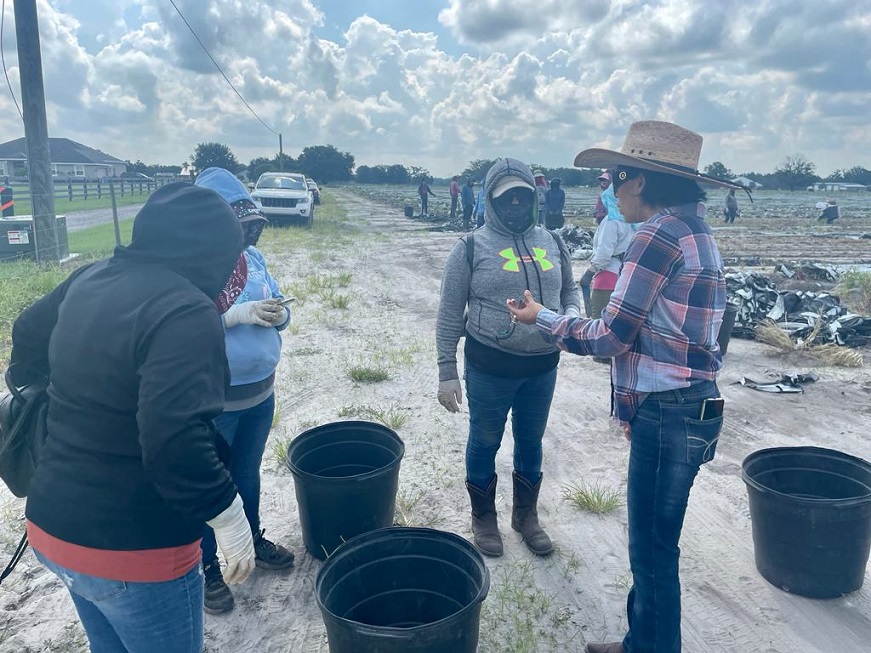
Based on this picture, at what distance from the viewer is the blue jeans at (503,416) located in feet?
11.5

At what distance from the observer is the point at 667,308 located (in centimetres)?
240

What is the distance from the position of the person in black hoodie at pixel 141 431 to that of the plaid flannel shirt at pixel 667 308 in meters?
1.45

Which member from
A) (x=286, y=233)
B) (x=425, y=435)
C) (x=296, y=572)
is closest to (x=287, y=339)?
(x=425, y=435)

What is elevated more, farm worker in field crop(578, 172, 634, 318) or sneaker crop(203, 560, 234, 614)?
farm worker in field crop(578, 172, 634, 318)

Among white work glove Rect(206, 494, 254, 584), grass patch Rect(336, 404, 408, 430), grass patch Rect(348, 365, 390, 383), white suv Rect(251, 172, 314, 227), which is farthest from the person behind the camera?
white suv Rect(251, 172, 314, 227)

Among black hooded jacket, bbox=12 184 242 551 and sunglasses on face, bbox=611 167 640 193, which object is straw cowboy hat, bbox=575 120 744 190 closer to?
sunglasses on face, bbox=611 167 640 193

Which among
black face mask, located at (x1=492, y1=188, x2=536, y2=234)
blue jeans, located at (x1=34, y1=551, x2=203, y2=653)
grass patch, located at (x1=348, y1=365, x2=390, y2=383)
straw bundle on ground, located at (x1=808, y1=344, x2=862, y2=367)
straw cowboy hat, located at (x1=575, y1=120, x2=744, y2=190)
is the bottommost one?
grass patch, located at (x1=348, y1=365, x2=390, y2=383)

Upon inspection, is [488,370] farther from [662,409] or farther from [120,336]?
[120,336]

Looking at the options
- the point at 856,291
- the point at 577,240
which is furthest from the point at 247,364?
the point at 577,240

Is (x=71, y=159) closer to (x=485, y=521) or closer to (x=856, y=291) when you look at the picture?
(x=856, y=291)

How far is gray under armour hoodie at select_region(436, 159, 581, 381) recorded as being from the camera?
11.1 feet

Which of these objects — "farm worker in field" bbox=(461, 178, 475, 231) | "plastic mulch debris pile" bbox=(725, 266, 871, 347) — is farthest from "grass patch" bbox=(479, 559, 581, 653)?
"farm worker in field" bbox=(461, 178, 475, 231)

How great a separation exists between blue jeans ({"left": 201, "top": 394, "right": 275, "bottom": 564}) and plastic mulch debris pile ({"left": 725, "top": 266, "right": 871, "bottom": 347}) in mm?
7129

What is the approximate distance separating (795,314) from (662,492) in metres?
7.57
